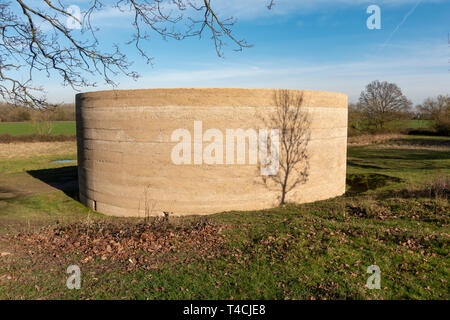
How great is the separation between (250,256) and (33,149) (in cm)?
4147

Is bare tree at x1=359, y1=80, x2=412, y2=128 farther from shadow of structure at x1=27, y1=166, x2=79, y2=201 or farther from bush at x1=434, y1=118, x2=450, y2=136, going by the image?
shadow of structure at x1=27, y1=166, x2=79, y2=201

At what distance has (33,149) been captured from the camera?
1570 inches

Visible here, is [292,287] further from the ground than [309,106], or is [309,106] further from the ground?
[309,106]

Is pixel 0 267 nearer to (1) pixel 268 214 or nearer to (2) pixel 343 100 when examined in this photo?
(1) pixel 268 214

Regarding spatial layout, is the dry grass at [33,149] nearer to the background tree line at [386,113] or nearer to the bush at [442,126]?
the background tree line at [386,113]

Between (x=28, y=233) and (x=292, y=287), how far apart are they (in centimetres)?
725

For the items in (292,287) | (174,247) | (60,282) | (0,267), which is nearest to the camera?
(292,287)

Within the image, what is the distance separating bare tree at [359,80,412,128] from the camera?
48781 millimetres

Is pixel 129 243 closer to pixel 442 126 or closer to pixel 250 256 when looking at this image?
pixel 250 256

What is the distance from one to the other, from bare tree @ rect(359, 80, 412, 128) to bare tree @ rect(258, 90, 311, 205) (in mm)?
41677

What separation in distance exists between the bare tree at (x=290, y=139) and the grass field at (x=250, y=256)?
1793 millimetres

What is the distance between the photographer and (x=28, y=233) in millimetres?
8602

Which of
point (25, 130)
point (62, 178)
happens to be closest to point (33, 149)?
point (62, 178)
